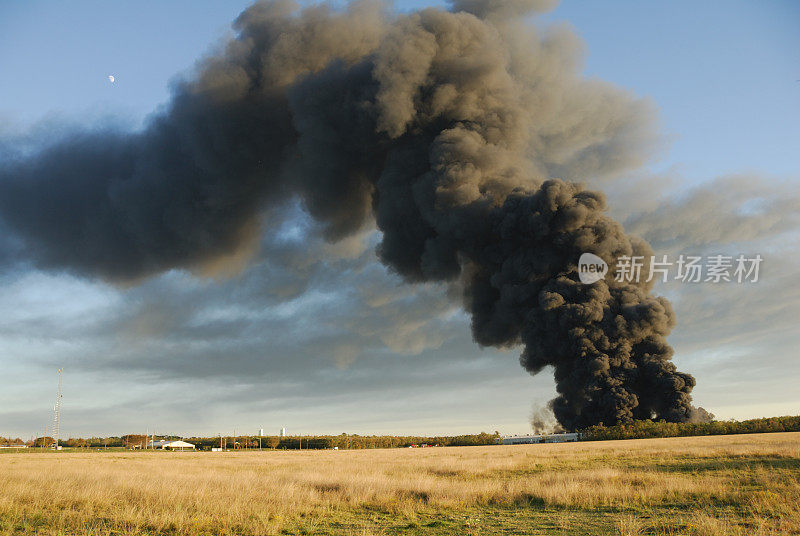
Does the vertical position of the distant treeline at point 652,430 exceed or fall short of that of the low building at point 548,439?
it exceeds it

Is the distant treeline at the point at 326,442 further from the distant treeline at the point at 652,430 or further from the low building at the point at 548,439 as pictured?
the distant treeline at the point at 652,430

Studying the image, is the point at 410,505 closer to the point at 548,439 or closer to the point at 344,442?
the point at 548,439

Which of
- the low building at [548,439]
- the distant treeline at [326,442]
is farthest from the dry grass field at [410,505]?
the distant treeline at [326,442]

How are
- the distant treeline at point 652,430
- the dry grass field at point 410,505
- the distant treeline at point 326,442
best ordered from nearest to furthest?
the dry grass field at point 410,505
the distant treeline at point 652,430
the distant treeline at point 326,442

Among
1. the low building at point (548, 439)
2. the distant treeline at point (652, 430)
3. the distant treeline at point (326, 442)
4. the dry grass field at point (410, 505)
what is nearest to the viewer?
the dry grass field at point (410, 505)

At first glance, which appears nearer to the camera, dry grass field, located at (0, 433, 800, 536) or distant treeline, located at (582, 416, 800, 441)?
dry grass field, located at (0, 433, 800, 536)

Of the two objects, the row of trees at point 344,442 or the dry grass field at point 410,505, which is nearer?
the dry grass field at point 410,505

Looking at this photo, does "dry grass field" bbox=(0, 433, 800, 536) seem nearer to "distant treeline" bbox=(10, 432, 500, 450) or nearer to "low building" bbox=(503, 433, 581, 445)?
"low building" bbox=(503, 433, 581, 445)

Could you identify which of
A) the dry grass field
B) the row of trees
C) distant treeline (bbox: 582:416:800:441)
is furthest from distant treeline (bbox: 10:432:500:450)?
the dry grass field

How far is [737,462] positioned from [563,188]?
26568mm

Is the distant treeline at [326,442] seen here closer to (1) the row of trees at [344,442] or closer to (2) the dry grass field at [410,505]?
(1) the row of trees at [344,442]

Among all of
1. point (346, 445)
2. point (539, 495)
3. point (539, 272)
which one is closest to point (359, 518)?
point (539, 495)

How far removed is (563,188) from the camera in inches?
1753

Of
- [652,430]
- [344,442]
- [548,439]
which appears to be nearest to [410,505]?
[652,430]
